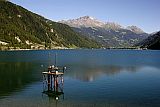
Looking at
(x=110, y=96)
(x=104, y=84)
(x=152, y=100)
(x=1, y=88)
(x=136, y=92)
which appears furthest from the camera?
(x=104, y=84)

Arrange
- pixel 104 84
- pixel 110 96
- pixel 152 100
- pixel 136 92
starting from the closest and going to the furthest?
pixel 152 100
pixel 110 96
pixel 136 92
pixel 104 84

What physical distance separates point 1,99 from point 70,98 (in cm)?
1617

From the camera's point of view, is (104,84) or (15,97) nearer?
(15,97)

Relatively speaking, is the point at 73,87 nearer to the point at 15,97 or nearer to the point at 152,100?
the point at 15,97

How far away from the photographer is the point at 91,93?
75.1 m

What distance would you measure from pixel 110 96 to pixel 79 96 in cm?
773

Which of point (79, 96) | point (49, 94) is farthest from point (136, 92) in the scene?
point (49, 94)

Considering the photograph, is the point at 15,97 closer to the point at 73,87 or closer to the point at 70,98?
the point at 70,98

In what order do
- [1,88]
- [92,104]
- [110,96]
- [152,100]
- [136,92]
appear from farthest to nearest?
[1,88] → [136,92] → [110,96] → [152,100] → [92,104]

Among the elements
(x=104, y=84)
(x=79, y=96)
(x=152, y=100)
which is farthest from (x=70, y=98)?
(x=104, y=84)

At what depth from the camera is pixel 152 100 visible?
218 ft

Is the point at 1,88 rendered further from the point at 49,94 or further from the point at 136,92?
the point at 136,92

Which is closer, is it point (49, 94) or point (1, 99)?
point (1, 99)

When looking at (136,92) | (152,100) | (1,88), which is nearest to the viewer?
(152,100)
